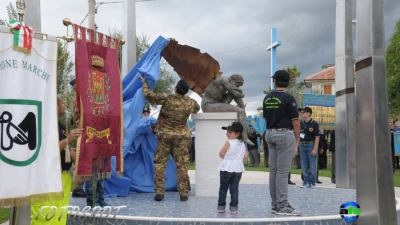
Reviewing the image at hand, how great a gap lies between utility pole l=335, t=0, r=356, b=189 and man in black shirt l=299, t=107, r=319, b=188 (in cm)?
107

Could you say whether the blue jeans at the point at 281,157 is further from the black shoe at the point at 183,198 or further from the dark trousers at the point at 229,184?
the black shoe at the point at 183,198

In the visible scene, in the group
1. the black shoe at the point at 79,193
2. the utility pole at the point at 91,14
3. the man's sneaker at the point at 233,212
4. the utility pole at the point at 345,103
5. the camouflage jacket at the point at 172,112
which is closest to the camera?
the man's sneaker at the point at 233,212

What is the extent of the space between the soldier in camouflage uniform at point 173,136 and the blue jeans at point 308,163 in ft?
10.8

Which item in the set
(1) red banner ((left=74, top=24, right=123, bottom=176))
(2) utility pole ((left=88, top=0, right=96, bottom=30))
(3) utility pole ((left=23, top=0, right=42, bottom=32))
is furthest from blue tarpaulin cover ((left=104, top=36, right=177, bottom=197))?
(2) utility pole ((left=88, top=0, right=96, bottom=30))

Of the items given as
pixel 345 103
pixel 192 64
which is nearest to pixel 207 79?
pixel 192 64

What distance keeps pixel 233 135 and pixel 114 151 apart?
1.85 m

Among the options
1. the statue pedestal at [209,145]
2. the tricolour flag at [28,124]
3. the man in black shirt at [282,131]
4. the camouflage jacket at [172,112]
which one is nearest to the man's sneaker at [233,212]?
the man in black shirt at [282,131]

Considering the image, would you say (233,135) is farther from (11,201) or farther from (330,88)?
(330,88)

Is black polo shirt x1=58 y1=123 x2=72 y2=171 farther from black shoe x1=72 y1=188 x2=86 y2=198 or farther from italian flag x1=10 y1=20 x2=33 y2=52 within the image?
black shoe x1=72 y1=188 x2=86 y2=198

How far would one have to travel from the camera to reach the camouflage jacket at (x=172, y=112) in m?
7.71

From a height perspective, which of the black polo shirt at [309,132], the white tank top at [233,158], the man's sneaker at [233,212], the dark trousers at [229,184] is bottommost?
the man's sneaker at [233,212]

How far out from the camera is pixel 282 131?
20.5 ft

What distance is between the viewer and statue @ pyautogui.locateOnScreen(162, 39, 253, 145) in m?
8.55

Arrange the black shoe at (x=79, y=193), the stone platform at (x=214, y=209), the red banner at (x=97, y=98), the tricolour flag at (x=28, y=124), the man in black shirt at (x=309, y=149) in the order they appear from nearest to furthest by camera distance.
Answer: the tricolour flag at (x=28, y=124) → the red banner at (x=97, y=98) → the stone platform at (x=214, y=209) → the black shoe at (x=79, y=193) → the man in black shirt at (x=309, y=149)
